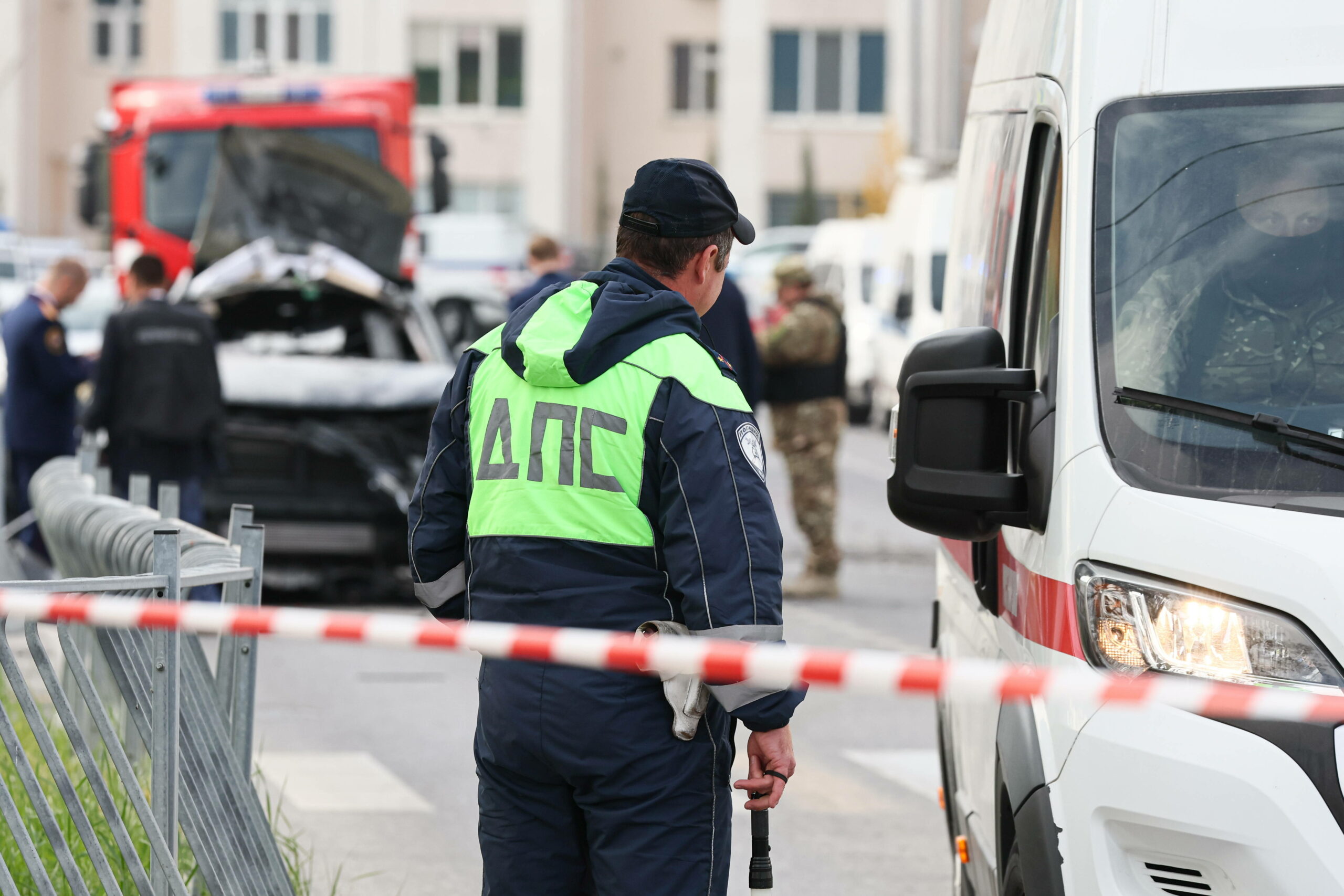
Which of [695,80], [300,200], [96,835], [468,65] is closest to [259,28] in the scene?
[468,65]

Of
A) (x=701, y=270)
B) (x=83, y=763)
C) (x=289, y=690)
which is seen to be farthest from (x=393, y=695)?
(x=701, y=270)

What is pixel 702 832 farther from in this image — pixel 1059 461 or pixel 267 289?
pixel 267 289

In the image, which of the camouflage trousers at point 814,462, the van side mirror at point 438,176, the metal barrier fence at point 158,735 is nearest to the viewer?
the metal barrier fence at point 158,735

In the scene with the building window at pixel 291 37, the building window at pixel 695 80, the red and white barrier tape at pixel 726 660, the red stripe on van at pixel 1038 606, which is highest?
the building window at pixel 291 37

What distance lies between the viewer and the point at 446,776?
22.3 ft

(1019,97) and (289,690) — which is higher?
(1019,97)

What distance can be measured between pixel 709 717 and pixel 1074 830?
624 millimetres

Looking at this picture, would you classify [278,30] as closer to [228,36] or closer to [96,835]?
[228,36]

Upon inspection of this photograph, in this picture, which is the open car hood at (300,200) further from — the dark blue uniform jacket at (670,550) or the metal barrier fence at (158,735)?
the dark blue uniform jacket at (670,550)

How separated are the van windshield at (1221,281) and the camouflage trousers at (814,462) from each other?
7.50 metres

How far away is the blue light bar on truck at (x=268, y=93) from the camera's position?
16906 millimetres

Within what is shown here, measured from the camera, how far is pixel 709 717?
10.3 ft

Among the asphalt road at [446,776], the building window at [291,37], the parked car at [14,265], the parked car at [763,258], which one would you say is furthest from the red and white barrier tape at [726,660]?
the building window at [291,37]

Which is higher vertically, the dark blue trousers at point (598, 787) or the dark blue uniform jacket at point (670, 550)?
the dark blue uniform jacket at point (670, 550)
